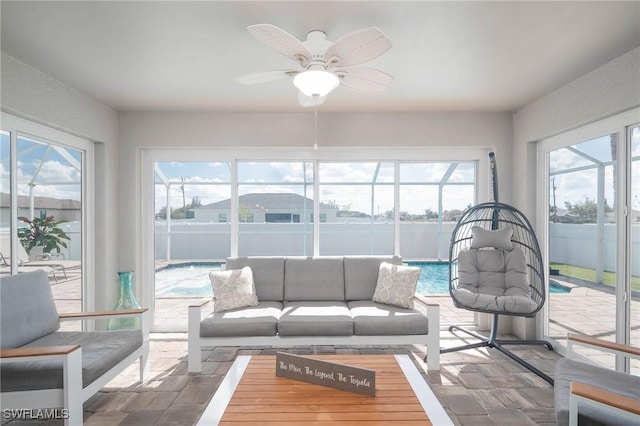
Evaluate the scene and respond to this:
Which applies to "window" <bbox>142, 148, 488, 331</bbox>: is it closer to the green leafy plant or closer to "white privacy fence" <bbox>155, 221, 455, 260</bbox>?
"white privacy fence" <bbox>155, 221, 455, 260</bbox>

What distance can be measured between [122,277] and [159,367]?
4.04ft

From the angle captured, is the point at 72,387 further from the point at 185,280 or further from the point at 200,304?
the point at 185,280

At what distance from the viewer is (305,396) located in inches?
73.6

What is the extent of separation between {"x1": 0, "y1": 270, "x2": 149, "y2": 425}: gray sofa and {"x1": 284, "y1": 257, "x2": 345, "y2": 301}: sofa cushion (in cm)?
143

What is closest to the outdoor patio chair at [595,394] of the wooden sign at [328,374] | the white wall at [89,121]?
the wooden sign at [328,374]

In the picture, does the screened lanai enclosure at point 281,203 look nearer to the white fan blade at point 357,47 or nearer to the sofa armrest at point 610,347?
the sofa armrest at point 610,347

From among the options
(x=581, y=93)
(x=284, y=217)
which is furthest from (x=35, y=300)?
(x=581, y=93)

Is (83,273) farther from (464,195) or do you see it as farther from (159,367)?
(464,195)

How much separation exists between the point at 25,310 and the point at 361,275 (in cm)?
285

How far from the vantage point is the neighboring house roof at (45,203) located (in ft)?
9.04

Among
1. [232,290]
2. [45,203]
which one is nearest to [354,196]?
[232,290]

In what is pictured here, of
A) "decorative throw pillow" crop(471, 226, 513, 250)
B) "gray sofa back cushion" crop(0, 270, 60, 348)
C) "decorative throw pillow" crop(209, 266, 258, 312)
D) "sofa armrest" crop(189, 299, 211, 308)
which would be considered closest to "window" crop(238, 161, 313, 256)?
"decorative throw pillow" crop(209, 266, 258, 312)

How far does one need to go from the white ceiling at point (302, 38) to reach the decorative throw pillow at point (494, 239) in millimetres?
1419

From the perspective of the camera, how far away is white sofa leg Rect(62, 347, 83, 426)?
6.38 feet
